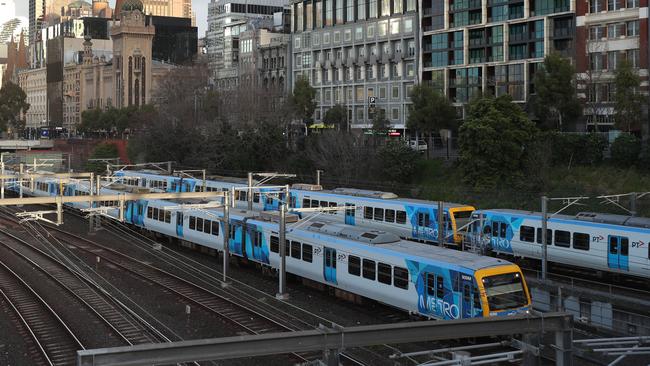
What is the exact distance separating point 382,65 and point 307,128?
39.4ft

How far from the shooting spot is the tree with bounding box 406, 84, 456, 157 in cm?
6456

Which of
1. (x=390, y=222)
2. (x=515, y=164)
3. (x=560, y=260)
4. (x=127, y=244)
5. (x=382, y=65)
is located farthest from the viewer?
(x=382, y=65)

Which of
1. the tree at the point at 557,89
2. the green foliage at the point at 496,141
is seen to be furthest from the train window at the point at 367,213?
the tree at the point at 557,89

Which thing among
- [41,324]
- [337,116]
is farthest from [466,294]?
[337,116]

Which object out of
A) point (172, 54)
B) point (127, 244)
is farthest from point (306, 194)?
point (172, 54)

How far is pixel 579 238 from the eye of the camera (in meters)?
32.2

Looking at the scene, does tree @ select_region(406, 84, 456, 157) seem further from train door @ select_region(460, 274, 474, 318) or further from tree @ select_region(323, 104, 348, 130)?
train door @ select_region(460, 274, 474, 318)

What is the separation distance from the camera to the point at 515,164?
5066 cm

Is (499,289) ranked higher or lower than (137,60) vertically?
lower

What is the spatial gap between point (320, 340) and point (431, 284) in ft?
40.9

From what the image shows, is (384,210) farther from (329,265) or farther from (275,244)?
(329,265)

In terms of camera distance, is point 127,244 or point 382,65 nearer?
point 127,244

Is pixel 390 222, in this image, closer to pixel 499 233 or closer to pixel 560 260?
pixel 499 233

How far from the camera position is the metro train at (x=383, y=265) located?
22.4 meters
